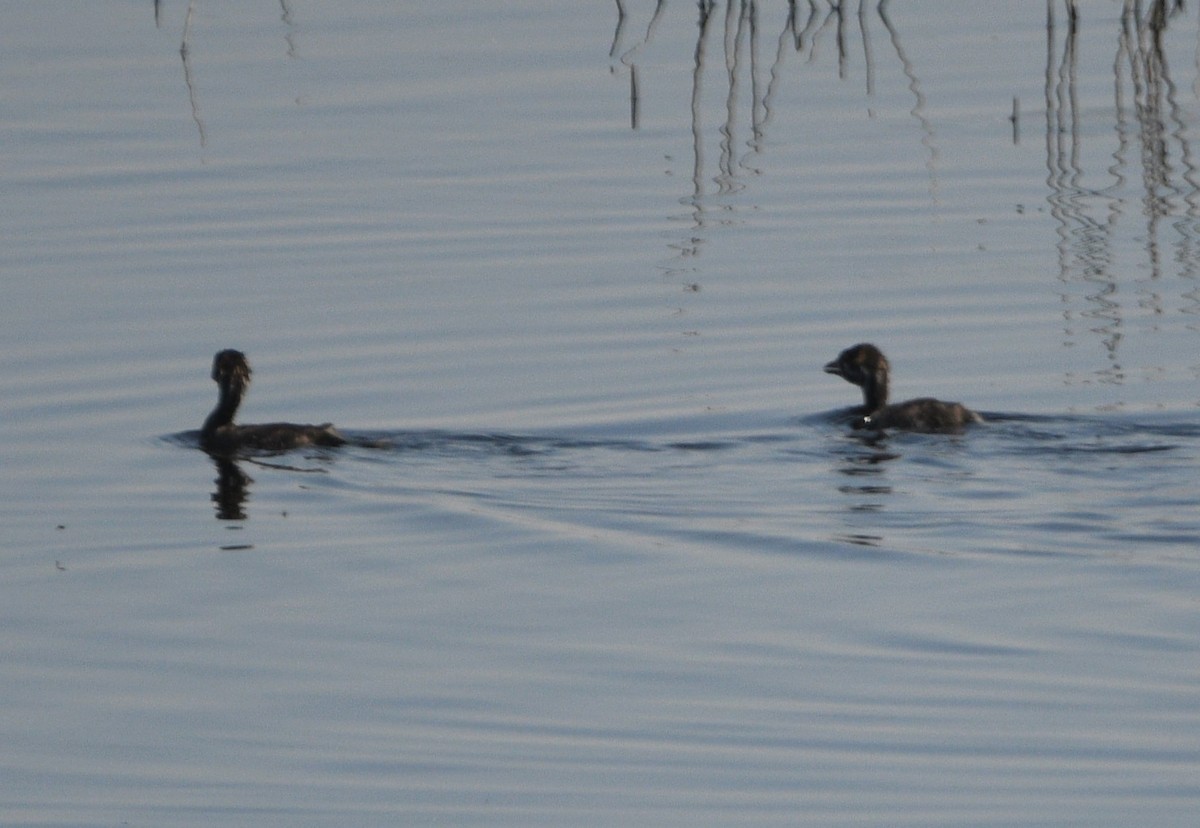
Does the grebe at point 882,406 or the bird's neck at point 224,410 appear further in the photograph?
the bird's neck at point 224,410

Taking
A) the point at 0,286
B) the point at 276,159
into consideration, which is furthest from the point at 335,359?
the point at 276,159

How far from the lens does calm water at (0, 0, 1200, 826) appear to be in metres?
8.49

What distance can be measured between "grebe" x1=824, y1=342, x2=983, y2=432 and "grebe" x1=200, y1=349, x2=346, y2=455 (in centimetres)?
281

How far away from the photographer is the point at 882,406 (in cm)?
1347

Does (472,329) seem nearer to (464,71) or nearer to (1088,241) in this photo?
(1088,241)

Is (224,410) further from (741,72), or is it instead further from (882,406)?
(741,72)

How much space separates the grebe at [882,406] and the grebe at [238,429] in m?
2.81

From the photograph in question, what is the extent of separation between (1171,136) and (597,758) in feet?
41.1

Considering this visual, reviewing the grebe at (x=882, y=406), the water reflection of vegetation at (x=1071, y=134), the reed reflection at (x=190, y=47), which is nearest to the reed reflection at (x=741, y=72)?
the water reflection of vegetation at (x=1071, y=134)

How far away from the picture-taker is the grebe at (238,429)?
Answer: 1289cm

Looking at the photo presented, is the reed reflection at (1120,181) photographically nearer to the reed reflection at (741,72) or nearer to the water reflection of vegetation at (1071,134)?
the water reflection of vegetation at (1071,134)

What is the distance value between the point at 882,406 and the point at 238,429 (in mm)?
3431

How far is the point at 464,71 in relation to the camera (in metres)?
21.8

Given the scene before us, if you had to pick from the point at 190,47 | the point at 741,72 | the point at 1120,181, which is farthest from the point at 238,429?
the point at 190,47
